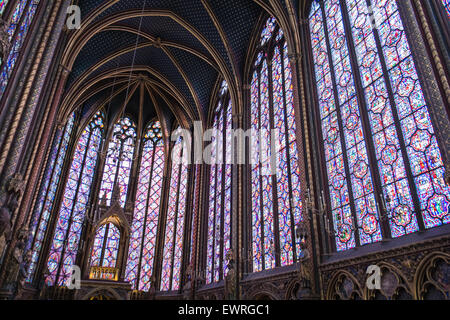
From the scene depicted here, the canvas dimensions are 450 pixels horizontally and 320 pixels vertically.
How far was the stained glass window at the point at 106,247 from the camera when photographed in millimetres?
18859

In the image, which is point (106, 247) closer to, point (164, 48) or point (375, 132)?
point (164, 48)

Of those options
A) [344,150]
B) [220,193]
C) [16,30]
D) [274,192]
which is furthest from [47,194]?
[344,150]

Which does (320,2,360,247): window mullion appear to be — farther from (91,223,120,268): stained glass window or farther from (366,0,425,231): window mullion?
(91,223,120,268): stained glass window

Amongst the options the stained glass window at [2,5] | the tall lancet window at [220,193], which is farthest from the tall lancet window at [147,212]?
the stained glass window at [2,5]

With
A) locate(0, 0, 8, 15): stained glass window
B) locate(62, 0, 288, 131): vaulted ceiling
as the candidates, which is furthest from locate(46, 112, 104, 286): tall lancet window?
locate(0, 0, 8, 15): stained glass window

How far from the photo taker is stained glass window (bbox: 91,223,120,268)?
61.9 ft

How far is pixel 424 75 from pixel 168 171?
1835 centimetres

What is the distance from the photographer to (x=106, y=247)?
63.2 ft

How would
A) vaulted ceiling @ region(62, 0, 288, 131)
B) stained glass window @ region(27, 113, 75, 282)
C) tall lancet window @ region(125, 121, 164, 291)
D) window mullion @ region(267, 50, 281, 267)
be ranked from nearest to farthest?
window mullion @ region(267, 50, 281, 267), vaulted ceiling @ region(62, 0, 288, 131), stained glass window @ region(27, 113, 75, 282), tall lancet window @ region(125, 121, 164, 291)

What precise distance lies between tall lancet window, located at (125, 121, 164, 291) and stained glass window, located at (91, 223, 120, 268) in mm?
1460

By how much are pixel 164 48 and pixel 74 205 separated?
1094 centimetres

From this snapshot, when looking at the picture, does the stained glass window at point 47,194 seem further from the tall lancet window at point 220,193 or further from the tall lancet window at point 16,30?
the tall lancet window at point 16,30

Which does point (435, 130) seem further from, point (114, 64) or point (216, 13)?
point (114, 64)
